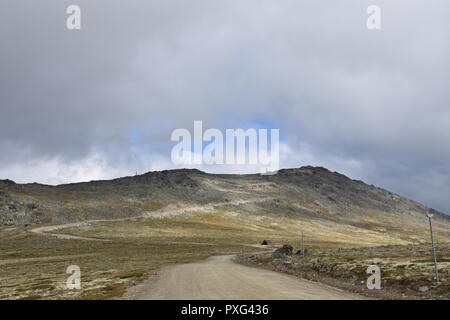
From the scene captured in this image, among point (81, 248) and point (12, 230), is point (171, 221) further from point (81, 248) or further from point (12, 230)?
point (81, 248)

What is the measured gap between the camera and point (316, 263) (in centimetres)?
4581

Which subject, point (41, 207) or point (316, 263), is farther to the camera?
point (41, 207)

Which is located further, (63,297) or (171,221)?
(171,221)
